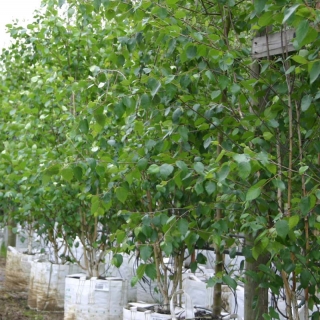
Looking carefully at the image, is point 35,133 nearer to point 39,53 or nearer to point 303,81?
point 39,53

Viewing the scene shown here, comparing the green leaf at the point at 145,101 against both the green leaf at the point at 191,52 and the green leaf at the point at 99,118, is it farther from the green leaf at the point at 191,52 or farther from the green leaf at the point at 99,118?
the green leaf at the point at 191,52

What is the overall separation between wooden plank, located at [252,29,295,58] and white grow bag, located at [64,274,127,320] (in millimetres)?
3366

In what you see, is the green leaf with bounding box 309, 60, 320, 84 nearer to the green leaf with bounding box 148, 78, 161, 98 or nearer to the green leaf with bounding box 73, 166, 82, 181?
the green leaf with bounding box 148, 78, 161, 98

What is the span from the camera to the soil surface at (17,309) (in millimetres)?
6812

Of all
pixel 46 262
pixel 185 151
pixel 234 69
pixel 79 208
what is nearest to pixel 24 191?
pixel 79 208

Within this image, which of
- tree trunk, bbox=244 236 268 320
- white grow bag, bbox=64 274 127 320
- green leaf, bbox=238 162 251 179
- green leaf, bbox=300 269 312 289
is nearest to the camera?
green leaf, bbox=238 162 251 179

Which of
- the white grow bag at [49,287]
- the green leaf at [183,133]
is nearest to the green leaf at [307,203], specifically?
the green leaf at [183,133]

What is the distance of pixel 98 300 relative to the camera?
590 cm

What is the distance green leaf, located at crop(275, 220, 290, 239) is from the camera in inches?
93.6

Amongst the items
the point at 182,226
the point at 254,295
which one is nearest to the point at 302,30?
the point at 182,226

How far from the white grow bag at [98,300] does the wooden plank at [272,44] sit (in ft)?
11.0

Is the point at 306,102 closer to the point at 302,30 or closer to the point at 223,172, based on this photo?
the point at 223,172

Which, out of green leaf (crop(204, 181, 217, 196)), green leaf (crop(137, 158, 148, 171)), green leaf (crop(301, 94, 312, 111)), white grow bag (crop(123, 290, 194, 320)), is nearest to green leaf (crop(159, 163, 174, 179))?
green leaf (crop(204, 181, 217, 196))

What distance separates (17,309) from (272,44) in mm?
5173
